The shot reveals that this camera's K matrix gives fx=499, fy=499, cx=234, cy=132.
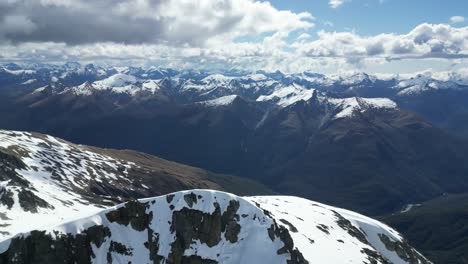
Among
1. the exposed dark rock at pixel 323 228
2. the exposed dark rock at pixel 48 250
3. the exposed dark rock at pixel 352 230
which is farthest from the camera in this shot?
the exposed dark rock at pixel 352 230

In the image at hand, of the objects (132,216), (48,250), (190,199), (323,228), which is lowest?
(323,228)

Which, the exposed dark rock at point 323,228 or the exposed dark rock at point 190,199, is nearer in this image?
the exposed dark rock at point 190,199

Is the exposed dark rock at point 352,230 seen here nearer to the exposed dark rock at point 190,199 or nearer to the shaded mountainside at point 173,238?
the shaded mountainside at point 173,238

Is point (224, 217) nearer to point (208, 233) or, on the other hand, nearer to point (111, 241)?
point (208, 233)

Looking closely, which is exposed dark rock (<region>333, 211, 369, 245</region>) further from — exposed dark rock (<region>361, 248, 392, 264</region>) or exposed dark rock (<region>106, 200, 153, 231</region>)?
exposed dark rock (<region>106, 200, 153, 231</region>)

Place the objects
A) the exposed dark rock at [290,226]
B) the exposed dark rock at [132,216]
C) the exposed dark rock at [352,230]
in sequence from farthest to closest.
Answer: the exposed dark rock at [352,230], the exposed dark rock at [290,226], the exposed dark rock at [132,216]

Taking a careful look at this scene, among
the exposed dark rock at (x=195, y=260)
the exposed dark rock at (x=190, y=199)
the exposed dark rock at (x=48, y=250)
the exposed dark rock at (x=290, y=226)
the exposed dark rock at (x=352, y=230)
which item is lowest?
the exposed dark rock at (x=352, y=230)

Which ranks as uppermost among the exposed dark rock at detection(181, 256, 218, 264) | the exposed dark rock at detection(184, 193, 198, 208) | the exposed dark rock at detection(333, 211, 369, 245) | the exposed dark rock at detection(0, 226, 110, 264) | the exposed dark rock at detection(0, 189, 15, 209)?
the exposed dark rock at detection(184, 193, 198, 208)

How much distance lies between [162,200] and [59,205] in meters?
69.1

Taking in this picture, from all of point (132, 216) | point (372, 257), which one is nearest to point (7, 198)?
point (132, 216)

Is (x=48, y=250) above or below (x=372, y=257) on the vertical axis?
above

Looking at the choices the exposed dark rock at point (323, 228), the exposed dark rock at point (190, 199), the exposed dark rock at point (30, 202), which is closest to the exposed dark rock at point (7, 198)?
the exposed dark rock at point (30, 202)

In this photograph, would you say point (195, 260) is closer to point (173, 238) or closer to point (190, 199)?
point (173, 238)

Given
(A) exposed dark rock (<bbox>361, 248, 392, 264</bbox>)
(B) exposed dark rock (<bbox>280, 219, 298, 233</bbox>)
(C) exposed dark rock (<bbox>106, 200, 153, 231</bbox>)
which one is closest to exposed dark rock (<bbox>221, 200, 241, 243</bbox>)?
(C) exposed dark rock (<bbox>106, 200, 153, 231</bbox>)
